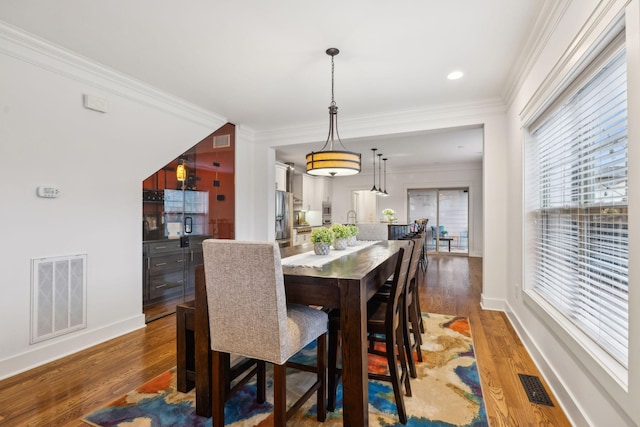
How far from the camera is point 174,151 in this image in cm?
378

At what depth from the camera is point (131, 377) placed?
7.55 feet

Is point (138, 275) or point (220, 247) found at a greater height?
point (220, 247)

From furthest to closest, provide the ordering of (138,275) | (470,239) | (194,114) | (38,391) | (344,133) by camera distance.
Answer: (470,239) → (344,133) → (194,114) → (138,275) → (38,391)

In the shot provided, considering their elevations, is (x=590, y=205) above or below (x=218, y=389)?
above

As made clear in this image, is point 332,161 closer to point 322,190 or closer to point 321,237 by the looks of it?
point 321,237

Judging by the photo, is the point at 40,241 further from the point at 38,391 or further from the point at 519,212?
the point at 519,212

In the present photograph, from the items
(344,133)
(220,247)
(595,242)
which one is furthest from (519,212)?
(220,247)

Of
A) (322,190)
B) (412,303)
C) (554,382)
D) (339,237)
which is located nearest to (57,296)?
(339,237)

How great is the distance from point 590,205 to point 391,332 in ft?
4.33

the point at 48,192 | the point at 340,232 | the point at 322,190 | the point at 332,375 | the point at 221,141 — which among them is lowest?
the point at 332,375

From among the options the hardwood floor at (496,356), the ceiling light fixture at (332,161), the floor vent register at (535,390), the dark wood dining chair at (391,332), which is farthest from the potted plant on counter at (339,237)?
the floor vent register at (535,390)

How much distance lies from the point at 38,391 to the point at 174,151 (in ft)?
8.29

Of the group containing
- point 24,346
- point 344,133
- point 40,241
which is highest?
point 344,133

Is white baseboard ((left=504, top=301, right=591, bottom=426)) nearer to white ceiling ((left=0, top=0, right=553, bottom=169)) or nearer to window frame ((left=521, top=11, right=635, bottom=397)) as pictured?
window frame ((left=521, top=11, right=635, bottom=397))
